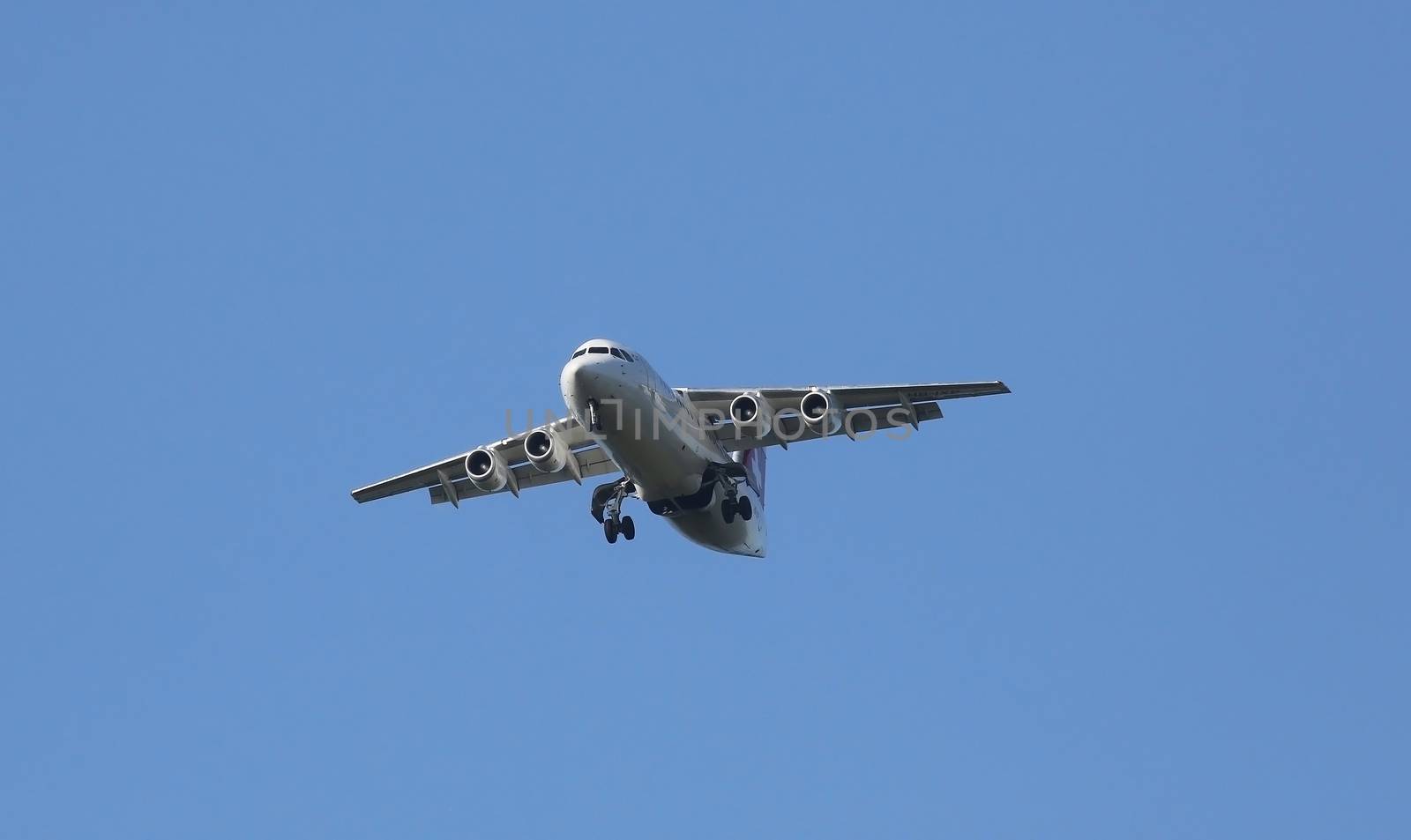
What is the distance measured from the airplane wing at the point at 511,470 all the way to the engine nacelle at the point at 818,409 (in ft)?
11.6

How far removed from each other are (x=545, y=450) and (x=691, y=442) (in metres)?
2.48

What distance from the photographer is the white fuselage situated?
2877 cm

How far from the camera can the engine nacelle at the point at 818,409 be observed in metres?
31.3

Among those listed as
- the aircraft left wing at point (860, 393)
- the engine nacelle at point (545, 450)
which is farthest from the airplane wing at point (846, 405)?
the engine nacelle at point (545, 450)

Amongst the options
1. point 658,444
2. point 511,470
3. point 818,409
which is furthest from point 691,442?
point 511,470

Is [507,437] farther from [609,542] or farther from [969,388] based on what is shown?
[969,388]

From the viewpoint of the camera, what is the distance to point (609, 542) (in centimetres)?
3259

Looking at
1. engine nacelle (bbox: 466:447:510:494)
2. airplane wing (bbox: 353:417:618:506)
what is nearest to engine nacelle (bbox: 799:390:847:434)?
airplane wing (bbox: 353:417:618:506)

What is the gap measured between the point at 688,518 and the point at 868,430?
342cm

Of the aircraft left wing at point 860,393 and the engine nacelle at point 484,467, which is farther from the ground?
the aircraft left wing at point 860,393

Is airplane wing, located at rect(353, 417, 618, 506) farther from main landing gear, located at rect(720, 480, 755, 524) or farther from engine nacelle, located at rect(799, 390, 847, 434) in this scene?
engine nacelle, located at rect(799, 390, 847, 434)

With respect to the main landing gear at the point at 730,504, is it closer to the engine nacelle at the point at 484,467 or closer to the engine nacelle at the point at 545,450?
the engine nacelle at the point at 545,450

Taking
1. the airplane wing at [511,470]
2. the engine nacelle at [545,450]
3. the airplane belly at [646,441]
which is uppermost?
the airplane wing at [511,470]

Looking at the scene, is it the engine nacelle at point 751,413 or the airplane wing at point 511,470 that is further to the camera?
the airplane wing at point 511,470
